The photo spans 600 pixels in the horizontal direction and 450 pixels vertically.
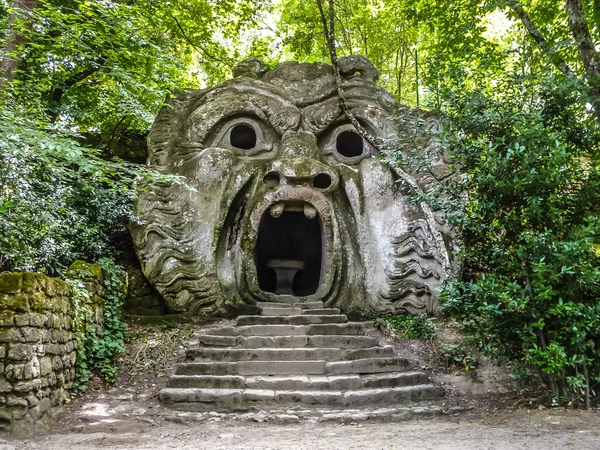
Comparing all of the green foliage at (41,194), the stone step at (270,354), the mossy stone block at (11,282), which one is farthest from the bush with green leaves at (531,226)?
the mossy stone block at (11,282)

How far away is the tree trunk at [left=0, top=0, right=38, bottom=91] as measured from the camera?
527 cm

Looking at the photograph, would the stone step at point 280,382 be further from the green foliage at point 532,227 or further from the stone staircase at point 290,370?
the green foliage at point 532,227

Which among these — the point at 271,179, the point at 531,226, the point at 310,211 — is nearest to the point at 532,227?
the point at 531,226

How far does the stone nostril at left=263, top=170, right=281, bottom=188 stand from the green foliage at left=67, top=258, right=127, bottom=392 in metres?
2.69

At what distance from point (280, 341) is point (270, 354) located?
30cm

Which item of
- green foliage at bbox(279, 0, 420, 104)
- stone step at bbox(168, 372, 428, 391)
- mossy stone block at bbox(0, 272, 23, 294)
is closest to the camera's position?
mossy stone block at bbox(0, 272, 23, 294)

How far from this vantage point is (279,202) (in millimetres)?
7898

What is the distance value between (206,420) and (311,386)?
1.20 meters

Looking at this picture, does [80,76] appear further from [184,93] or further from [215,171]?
[215,171]

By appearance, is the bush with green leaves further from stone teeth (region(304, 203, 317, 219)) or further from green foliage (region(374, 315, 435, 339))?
stone teeth (region(304, 203, 317, 219))

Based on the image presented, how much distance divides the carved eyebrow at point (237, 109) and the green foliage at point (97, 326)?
2723 millimetres

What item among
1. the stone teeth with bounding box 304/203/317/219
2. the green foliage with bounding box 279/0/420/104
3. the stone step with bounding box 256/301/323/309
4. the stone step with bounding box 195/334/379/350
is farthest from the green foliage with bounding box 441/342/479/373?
the green foliage with bounding box 279/0/420/104

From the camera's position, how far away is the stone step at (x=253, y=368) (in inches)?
228

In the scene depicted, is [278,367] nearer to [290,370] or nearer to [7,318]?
[290,370]
